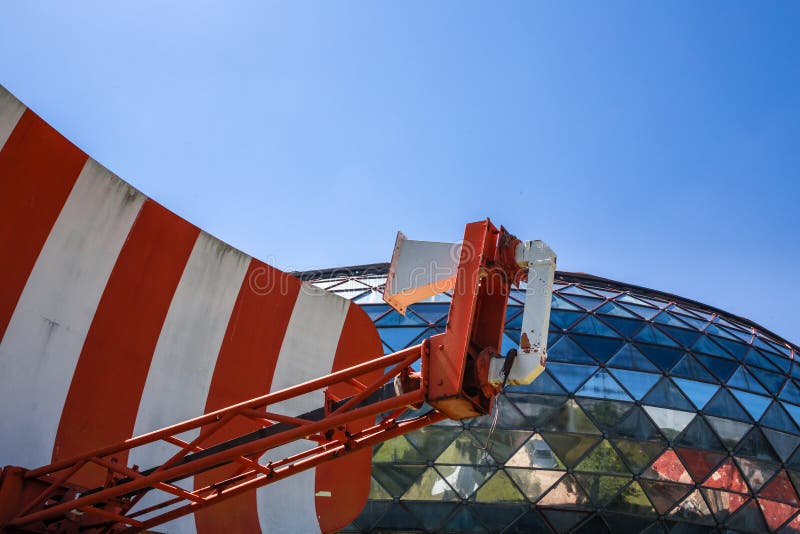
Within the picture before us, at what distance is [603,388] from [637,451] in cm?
155

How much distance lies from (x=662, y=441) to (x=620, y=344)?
8.49 ft

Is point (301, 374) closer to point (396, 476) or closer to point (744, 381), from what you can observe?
point (396, 476)

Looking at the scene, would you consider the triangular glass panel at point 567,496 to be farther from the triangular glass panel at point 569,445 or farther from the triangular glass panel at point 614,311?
the triangular glass panel at point 614,311

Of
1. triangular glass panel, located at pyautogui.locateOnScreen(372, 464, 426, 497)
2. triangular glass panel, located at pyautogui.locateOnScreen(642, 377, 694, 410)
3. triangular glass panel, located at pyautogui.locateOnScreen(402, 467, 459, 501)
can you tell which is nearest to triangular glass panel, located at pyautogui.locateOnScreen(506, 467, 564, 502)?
triangular glass panel, located at pyautogui.locateOnScreen(402, 467, 459, 501)

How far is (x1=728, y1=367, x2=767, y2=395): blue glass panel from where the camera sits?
1717 centimetres

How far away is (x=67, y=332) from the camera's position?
7012 millimetres

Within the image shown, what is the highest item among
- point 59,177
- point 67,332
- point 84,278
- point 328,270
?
point 328,270

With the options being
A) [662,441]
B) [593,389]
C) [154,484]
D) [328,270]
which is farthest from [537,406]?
[154,484]

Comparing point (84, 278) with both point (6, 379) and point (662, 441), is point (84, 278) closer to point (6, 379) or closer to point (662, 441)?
point (6, 379)

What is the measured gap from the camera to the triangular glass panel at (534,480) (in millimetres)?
14602

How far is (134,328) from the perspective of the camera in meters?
7.72

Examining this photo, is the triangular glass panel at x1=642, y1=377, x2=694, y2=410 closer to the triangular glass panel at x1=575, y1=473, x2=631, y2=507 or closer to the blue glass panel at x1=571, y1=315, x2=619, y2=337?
the blue glass panel at x1=571, y1=315, x2=619, y2=337

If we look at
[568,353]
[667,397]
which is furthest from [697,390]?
[568,353]

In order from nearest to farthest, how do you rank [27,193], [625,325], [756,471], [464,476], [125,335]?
[27,193], [125,335], [464,476], [756,471], [625,325]
